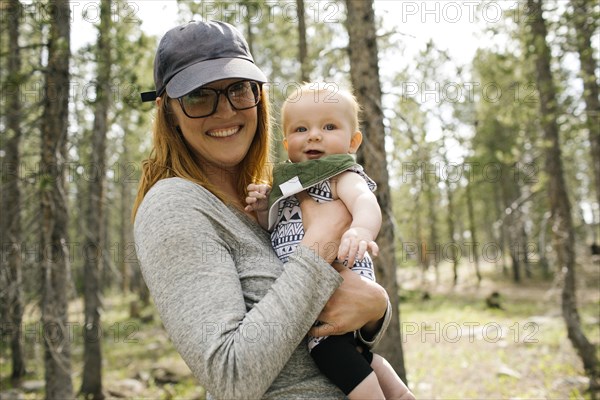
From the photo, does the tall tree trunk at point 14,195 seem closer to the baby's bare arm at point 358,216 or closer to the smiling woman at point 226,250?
the smiling woman at point 226,250

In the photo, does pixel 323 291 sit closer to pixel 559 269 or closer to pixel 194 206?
pixel 194 206

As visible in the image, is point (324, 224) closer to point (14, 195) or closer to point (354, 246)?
point (354, 246)

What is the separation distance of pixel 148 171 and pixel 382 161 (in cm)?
308

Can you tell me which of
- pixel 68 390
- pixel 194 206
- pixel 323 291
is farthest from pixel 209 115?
pixel 68 390

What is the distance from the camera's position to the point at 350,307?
5.44ft

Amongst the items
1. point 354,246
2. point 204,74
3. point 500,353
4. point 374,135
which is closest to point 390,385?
point 354,246

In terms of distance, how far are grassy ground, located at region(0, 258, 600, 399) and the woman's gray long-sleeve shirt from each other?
4.19 meters

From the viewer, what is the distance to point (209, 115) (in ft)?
5.90

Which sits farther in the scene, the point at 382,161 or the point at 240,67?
the point at 382,161

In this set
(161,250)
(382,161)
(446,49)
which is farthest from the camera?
(446,49)

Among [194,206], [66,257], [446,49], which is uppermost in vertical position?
[446,49]

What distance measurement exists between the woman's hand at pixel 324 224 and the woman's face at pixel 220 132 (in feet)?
1.09

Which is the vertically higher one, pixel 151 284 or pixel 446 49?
pixel 446 49

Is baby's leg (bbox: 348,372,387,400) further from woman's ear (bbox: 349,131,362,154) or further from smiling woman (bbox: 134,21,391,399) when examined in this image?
woman's ear (bbox: 349,131,362,154)
